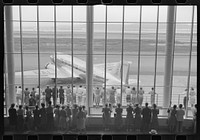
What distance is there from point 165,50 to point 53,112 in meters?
4.82

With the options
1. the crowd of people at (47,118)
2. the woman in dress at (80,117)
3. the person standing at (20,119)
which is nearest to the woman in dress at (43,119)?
the crowd of people at (47,118)

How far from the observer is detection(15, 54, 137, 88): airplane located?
9.41 metres

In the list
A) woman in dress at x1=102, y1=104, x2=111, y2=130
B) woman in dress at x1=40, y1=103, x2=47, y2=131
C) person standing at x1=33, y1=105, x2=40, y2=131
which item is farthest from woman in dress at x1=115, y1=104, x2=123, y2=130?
person standing at x1=33, y1=105, x2=40, y2=131

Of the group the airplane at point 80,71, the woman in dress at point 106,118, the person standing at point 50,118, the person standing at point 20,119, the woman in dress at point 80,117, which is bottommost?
the woman in dress at point 106,118

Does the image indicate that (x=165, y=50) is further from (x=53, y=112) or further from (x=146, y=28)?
(x=53, y=112)

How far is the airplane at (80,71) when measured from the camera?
941 cm

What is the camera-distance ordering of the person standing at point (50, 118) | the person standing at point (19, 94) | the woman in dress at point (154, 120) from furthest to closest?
the person standing at point (19, 94) < the woman in dress at point (154, 120) < the person standing at point (50, 118)

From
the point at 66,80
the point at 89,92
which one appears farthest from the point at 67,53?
the point at 89,92

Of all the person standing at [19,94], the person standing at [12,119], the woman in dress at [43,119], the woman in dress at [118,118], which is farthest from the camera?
the person standing at [19,94]

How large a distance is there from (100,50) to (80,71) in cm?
106

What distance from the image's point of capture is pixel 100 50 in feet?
32.6

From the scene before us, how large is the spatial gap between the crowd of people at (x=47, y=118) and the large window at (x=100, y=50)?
3116mm

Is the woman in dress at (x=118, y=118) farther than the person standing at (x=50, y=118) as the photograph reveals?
Yes

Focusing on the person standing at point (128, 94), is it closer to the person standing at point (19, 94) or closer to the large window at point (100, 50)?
the large window at point (100, 50)
